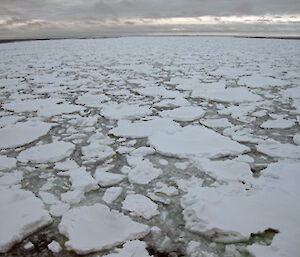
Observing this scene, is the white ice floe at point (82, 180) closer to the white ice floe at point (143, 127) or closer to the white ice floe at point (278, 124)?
the white ice floe at point (143, 127)

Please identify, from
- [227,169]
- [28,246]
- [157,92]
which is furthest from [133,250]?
[157,92]

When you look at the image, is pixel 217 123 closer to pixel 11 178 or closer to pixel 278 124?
pixel 278 124

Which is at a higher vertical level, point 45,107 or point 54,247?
point 45,107

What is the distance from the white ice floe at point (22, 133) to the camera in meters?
1.91

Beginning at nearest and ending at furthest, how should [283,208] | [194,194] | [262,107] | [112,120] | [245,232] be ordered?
[245,232], [283,208], [194,194], [112,120], [262,107]

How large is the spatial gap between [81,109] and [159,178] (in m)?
1.61

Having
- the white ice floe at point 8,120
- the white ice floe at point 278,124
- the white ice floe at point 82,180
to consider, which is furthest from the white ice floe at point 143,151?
the white ice floe at point 8,120

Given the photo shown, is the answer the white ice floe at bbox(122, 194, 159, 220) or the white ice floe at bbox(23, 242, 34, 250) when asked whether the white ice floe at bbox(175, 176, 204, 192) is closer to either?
the white ice floe at bbox(122, 194, 159, 220)

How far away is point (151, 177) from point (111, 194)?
0.27 metres

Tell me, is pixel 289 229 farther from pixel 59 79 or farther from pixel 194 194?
pixel 59 79

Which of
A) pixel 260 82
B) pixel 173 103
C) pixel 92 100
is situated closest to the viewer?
pixel 173 103

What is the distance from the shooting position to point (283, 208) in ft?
3.77

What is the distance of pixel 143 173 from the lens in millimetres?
1482

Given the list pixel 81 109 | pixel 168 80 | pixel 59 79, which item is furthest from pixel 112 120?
pixel 59 79
